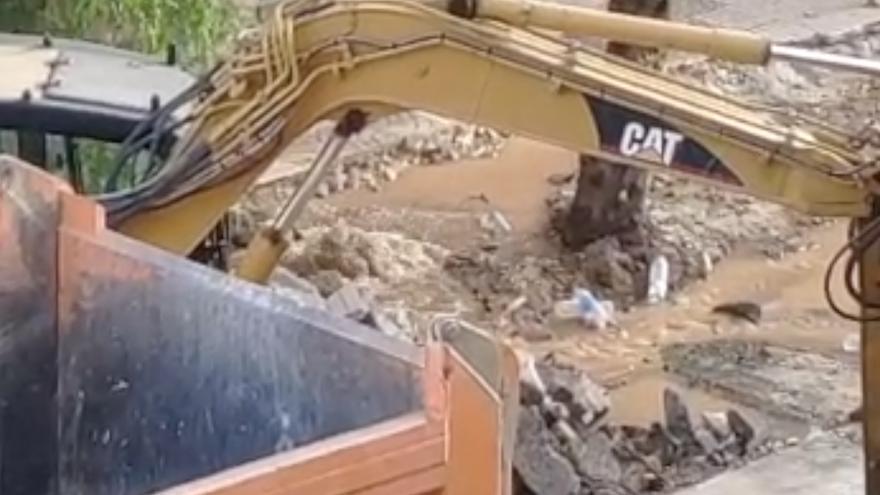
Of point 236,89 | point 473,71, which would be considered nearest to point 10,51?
point 236,89

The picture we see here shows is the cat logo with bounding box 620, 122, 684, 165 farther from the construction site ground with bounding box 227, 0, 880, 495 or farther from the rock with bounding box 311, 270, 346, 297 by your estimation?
the rock with bounding box 311, 270, 346, 297

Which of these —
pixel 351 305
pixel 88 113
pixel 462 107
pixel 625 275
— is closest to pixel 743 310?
pixel 625 275

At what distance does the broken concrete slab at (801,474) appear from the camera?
8.07 meters

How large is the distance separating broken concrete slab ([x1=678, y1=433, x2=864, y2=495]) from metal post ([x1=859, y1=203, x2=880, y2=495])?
93 cm

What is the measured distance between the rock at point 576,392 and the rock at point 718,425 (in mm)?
404

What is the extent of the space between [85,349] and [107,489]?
0.25 m

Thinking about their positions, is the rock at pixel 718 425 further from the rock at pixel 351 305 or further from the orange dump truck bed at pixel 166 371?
→ the orange dump truck bed at pixel 166 371

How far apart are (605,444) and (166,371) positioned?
5082 millimetres

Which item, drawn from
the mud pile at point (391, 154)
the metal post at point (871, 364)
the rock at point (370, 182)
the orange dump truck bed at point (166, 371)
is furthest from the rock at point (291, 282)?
the orange dump truck bed at point (166, 371)

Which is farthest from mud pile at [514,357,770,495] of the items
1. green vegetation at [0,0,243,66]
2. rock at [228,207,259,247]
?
green vegetation at [0,0,243,66]

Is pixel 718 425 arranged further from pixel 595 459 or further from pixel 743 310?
pixel 743 310

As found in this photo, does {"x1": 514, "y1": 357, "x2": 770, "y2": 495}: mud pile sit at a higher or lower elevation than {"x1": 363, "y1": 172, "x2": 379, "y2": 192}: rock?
higher

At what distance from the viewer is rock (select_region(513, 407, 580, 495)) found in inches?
315

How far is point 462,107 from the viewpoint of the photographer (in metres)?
7.12
